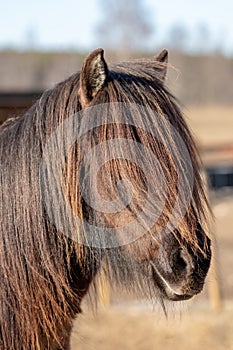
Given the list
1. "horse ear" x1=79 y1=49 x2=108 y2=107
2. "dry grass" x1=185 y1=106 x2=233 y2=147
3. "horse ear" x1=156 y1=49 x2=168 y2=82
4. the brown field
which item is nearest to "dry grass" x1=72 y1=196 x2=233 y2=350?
the brown field

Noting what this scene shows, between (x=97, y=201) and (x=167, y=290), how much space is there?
318 millimetres

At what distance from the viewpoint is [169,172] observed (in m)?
1.81

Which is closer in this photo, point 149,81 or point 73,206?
point 73,206

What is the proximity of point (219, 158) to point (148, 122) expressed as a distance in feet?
61.1

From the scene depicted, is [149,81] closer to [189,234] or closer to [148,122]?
[148,122]

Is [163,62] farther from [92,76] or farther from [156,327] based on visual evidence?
[156,327]

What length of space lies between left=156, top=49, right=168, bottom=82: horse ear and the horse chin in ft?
2.15

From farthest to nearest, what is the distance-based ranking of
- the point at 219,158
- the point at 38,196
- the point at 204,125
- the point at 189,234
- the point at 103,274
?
1. the point at 204,125
2. the point at 219,158
3. the point at 103,274
4. the point at 38,196
5. the point at 189,234

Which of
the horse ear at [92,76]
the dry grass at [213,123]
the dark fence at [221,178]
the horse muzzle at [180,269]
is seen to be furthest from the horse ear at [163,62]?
the dry grass at [213,123]

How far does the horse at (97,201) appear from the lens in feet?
5.91

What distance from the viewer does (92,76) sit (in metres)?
1.86

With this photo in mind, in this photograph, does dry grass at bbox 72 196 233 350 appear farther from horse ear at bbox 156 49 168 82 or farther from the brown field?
horse ear at bbox 156 49 168 82

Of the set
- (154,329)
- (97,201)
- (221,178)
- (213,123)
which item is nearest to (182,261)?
(97,201)

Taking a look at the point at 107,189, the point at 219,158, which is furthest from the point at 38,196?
the point at 219,158
